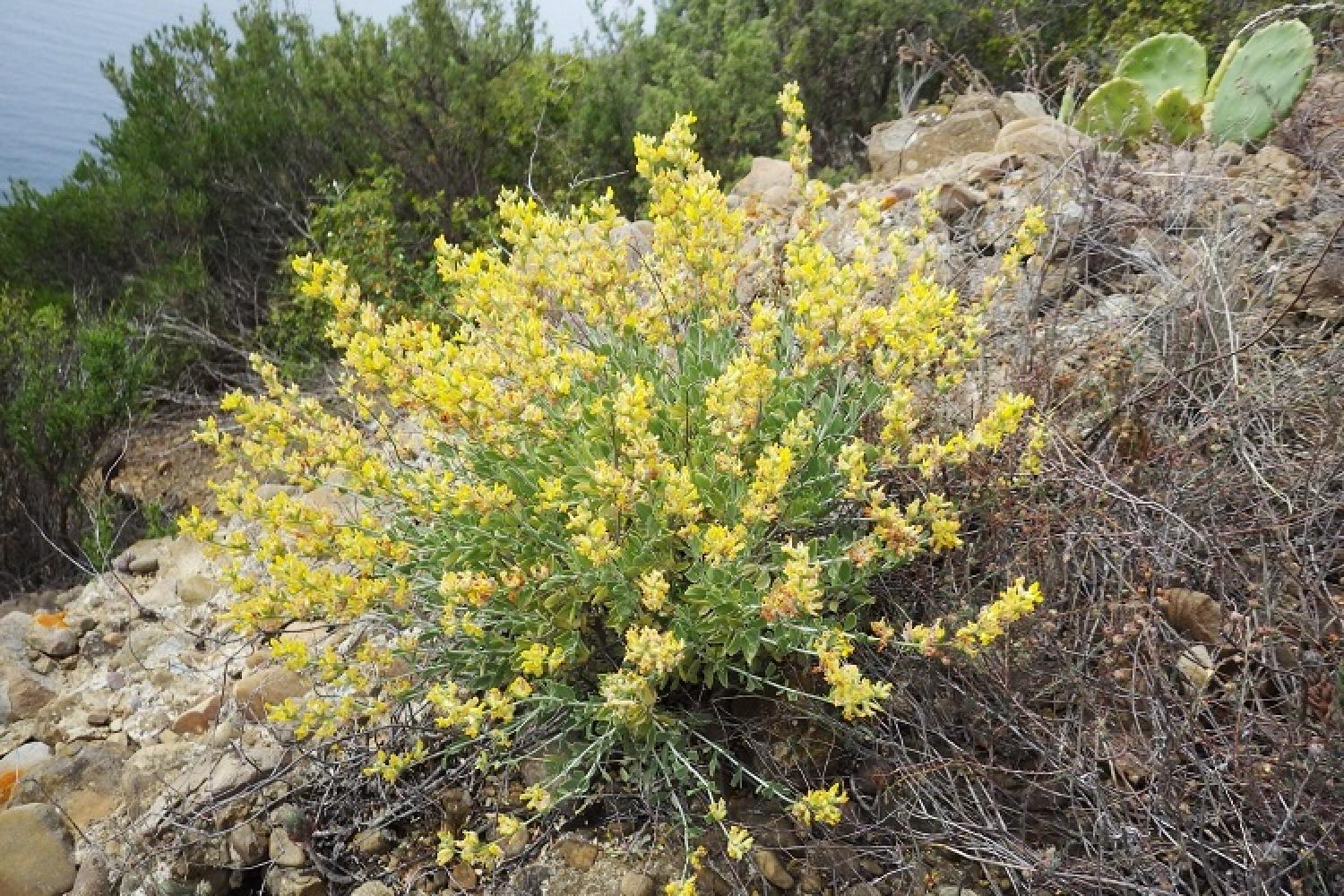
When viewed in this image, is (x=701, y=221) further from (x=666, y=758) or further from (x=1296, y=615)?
(x=1296, y=615)

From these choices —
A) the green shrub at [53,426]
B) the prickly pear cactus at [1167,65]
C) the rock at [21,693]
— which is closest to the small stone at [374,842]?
the rock at [21,693]

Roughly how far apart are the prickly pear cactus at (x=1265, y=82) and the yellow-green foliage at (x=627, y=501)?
237 cm

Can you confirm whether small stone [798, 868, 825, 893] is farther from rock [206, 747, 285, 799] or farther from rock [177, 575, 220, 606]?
rock [177, 575, 220, 606]

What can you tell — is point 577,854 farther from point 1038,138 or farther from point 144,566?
point 1038,138

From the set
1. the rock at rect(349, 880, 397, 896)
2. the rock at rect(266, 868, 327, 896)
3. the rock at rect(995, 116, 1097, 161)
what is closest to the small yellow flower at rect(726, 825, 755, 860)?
the rock at rect(349, 880, 397, 896)

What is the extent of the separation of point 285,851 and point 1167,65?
5204 millimetres

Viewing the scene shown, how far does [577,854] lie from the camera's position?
2.23 meters

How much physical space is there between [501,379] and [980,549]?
1.38 m

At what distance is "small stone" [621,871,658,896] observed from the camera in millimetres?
2109

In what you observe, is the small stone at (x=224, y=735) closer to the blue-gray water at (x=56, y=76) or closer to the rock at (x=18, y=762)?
the rock at (x=18, y=762)

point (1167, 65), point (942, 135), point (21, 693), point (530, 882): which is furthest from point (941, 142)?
point (21, 693)

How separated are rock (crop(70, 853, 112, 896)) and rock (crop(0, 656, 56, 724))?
0.91 m

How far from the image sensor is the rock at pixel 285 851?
2.30m

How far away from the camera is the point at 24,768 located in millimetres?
2797
